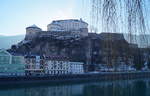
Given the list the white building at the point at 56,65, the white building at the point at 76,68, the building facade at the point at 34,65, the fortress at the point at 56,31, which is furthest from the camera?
the fortress at the point at 56,31

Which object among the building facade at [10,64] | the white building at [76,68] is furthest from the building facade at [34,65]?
the white building at [76,68]

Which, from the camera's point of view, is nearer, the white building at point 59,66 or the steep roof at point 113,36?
the steep roof at point 113,36

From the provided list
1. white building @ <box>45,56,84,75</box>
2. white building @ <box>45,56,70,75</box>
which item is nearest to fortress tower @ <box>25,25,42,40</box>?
white building @ <box>45,56,84,75</box>

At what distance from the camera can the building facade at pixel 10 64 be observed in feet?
109

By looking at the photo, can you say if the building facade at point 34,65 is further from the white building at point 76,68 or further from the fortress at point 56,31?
the fortress at point 56,31

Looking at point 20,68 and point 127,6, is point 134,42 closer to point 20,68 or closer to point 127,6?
point 127,6

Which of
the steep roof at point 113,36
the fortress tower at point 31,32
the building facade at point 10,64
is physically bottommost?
the building facade at point 10,64

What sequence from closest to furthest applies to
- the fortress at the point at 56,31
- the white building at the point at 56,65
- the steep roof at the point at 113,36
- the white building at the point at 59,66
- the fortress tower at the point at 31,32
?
the steep roof at the point at 113,36
the white building at the point at 56,65
the white building at the point at 59,66
the fortress at the point at 56,31
the fortress tower at the point at 31,32

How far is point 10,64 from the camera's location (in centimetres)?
3419

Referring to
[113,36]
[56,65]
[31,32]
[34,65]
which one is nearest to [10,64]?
[34,65]

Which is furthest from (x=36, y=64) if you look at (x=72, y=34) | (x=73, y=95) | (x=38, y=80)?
(x=73, y=95)

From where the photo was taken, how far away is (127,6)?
1660mm

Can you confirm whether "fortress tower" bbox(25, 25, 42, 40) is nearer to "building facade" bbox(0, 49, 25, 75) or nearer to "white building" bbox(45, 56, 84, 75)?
"white building" bbox(45, 56, 84, 75)

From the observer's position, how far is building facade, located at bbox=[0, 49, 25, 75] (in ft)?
109
